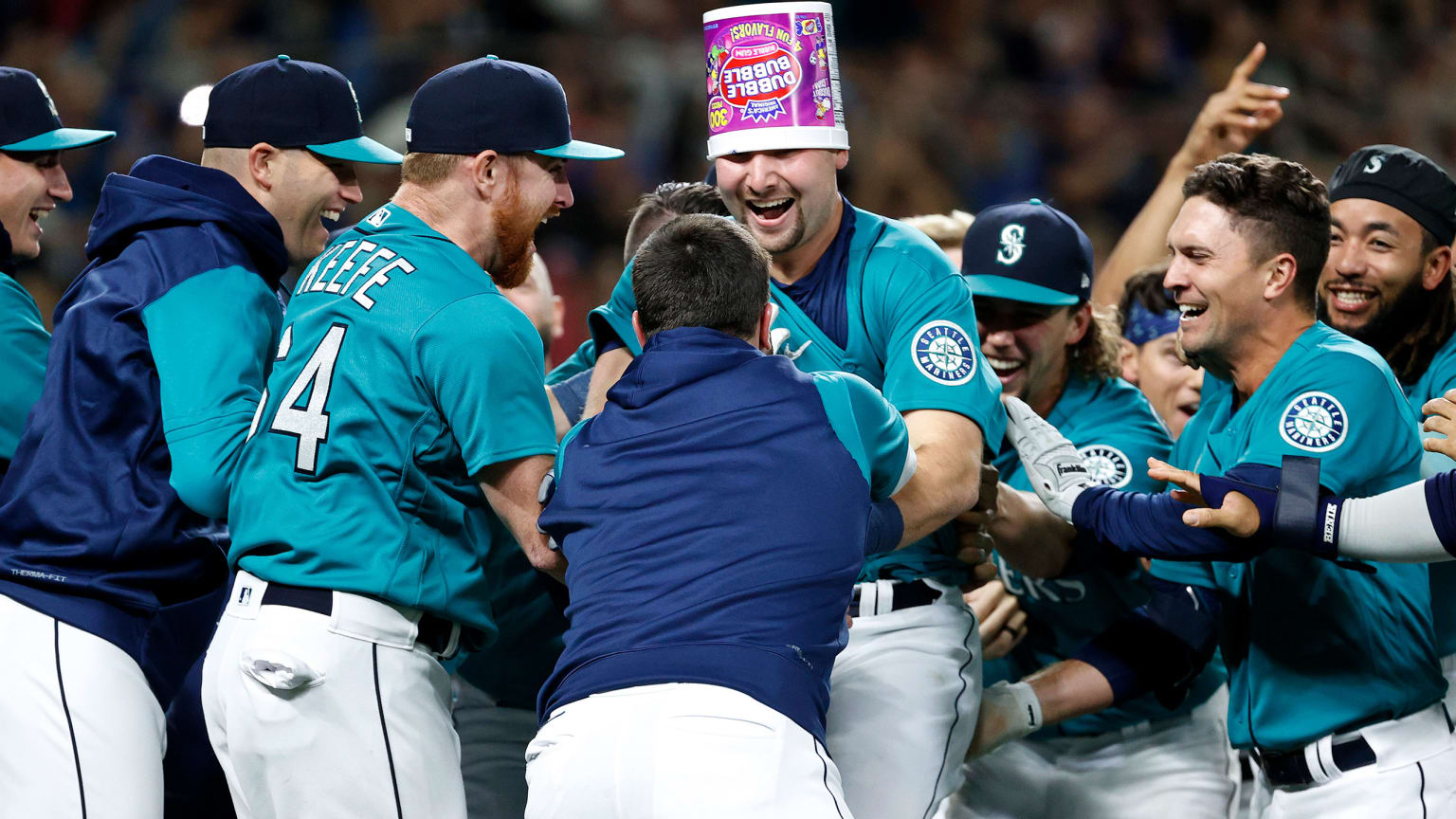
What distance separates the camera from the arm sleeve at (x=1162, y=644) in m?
3.97

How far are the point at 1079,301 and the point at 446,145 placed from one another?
6.86 ft

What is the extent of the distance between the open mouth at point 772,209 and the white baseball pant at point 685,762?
1.47 meters

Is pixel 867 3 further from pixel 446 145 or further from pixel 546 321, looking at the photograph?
pixel 446 145

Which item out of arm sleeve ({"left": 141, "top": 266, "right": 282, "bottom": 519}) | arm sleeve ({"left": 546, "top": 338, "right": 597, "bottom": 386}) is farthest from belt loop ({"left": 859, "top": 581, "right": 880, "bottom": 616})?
arm sleeve ({"left": 141, "top": 266, "right": 282, "bottom": 519})

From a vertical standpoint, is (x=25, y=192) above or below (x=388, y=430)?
above

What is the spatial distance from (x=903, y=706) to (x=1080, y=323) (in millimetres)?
1567

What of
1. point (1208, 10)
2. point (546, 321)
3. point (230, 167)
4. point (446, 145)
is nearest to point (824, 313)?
point (446, 145)

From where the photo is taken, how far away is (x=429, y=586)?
310cm

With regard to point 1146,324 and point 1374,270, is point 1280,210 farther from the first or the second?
point 1146,324

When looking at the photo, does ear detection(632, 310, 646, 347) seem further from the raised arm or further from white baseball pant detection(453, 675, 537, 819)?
the raised arm

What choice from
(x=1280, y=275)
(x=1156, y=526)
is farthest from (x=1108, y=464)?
(x=1156, y=526)

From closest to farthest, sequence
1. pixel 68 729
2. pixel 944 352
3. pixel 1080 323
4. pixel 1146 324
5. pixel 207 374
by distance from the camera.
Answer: pixel 207 374 < pixel 68 729 < pixel 944 352 < pixel 1080 323 < pixel 1146 324

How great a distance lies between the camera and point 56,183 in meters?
4.39

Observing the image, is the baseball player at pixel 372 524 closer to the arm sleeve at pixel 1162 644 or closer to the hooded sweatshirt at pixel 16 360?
the hooded sweatshirt at pixel 16 360
